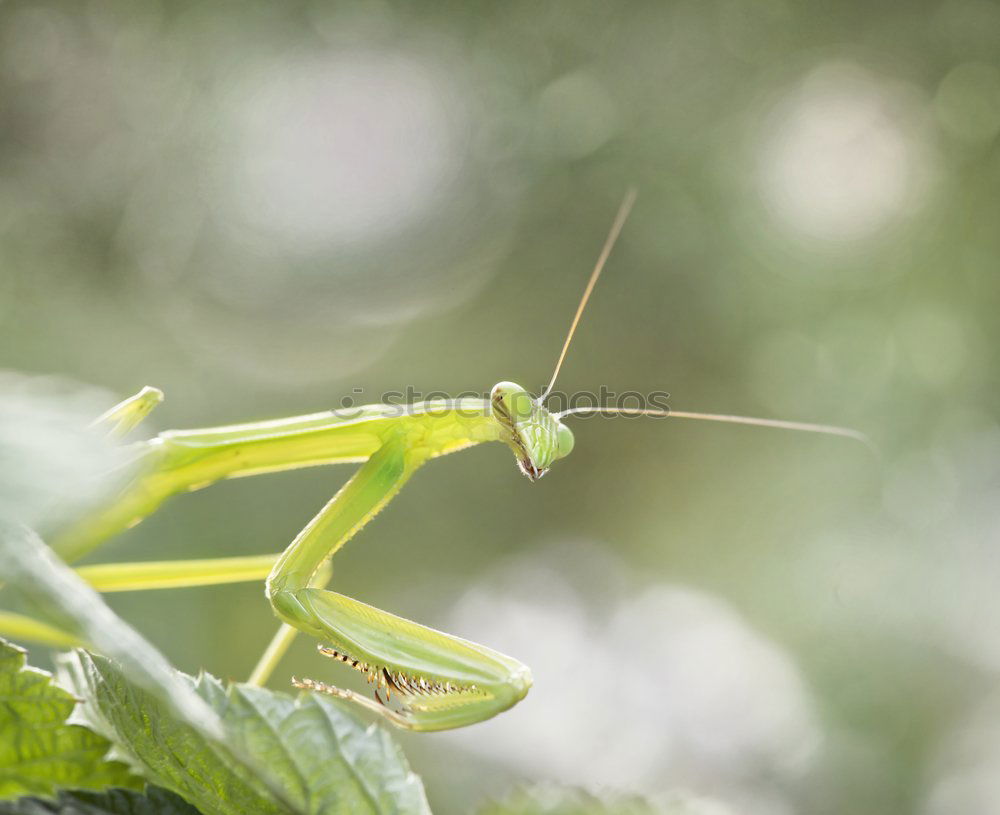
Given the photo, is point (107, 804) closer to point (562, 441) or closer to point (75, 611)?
point (75, 611)

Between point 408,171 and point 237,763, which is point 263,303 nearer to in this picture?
point 408,171

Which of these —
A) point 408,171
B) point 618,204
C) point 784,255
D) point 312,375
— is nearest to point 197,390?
point 312,375

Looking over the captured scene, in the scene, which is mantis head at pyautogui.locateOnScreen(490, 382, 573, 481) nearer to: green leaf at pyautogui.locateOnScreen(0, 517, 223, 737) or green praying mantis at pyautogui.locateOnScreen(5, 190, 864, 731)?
green praying mantis at pyautogui.locateOnScreen(5, 190, 864, 731)

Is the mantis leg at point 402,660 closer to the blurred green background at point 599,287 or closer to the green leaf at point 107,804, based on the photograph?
the green leaf at point 107,804

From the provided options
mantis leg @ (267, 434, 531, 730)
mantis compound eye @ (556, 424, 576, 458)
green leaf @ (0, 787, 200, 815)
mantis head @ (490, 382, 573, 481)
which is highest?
mantis compound eye @ (556, 424, 576, 458)

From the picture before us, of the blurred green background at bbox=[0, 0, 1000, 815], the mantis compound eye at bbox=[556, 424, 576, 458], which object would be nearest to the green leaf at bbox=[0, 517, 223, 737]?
the mantis compound eye at bbox=[556, 424, 576, 458]

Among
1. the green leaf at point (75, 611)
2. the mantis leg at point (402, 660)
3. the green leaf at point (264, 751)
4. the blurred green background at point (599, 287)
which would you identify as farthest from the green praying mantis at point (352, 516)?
the blurred green background at point (599, 287)
